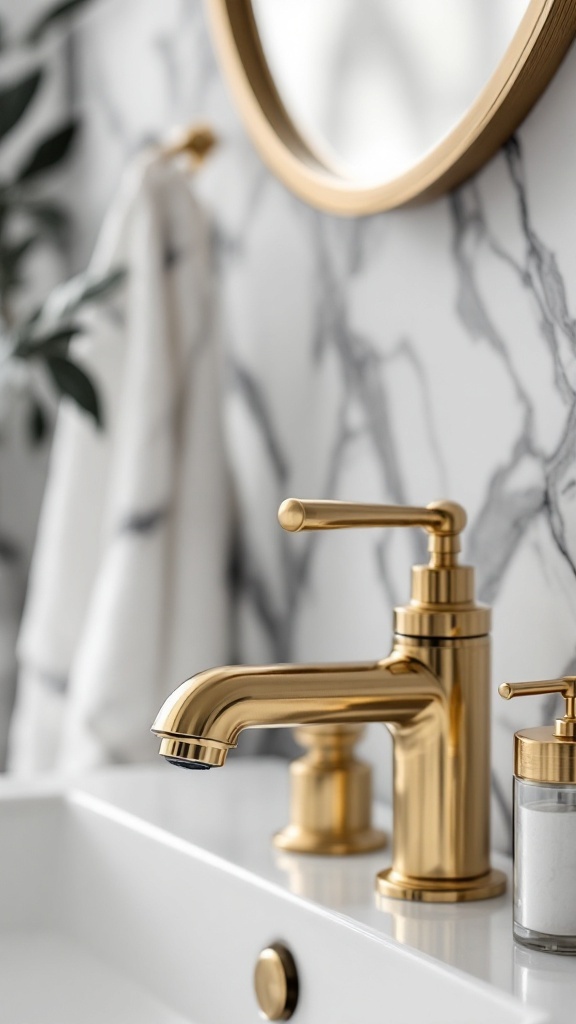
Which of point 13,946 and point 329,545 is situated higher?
point 329,545

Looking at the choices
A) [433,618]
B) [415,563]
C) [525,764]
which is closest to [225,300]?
[415,563]

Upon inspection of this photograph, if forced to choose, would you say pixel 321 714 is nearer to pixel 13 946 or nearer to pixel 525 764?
pixel 525 764

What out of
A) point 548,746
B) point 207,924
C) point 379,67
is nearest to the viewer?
point 548,746

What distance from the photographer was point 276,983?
0.64m

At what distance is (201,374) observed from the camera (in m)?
1.00

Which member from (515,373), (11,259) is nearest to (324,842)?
(515,373)

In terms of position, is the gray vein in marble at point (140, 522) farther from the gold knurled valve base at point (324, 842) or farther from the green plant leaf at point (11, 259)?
the green plant leaf at point (11, 259)

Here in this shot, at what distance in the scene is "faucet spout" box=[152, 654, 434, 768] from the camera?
58 centimetres

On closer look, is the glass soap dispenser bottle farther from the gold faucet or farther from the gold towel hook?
the gold towel hook

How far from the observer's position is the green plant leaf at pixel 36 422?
1.29 metres

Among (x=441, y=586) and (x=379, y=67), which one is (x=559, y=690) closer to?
(x=441, y=586)

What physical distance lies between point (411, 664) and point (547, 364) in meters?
0.18

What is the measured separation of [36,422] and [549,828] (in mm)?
→ 846

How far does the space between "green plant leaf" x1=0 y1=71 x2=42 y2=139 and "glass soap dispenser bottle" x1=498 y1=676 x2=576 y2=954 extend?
2.85 ft
